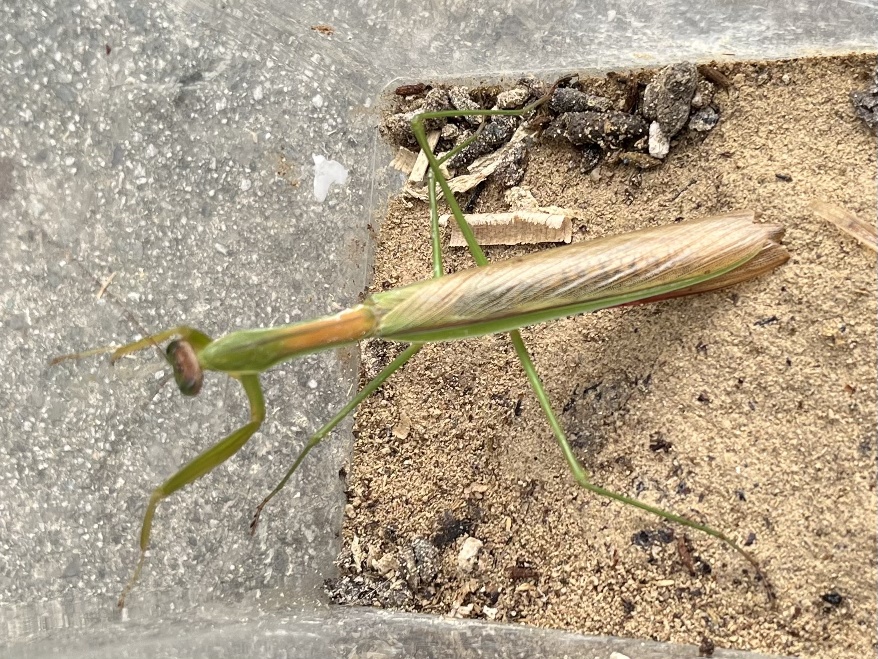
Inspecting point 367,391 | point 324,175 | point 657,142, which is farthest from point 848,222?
point 324,175

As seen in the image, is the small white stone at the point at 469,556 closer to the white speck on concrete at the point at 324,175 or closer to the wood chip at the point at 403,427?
the wood chip at the point at 403,427

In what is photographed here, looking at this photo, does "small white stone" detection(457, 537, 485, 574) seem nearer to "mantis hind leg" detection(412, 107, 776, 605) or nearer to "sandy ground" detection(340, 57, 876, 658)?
"sandy ground" detection(340, 57, 876, 658)

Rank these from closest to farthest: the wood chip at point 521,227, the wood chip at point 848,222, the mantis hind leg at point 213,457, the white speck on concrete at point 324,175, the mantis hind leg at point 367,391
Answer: the mantis hind leg at point 213,457
the wood chip at point 848,222
the mantis hind leg at point 367,391
the wood chip at point 521,227
the white speck on concrete at point 324,175

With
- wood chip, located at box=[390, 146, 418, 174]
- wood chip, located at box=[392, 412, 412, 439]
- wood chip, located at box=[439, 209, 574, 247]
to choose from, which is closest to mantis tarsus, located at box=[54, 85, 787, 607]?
wood chip, located at box=[439, 209, 574, 247]

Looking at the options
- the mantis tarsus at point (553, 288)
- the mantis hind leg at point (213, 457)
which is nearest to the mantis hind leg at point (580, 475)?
the mantis tarsus at point (553, 288)

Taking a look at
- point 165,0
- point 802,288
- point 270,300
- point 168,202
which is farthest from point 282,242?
point 802,288

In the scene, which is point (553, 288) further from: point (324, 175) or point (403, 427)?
point (324, 175)

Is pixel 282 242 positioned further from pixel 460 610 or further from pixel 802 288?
pixel 802 288
